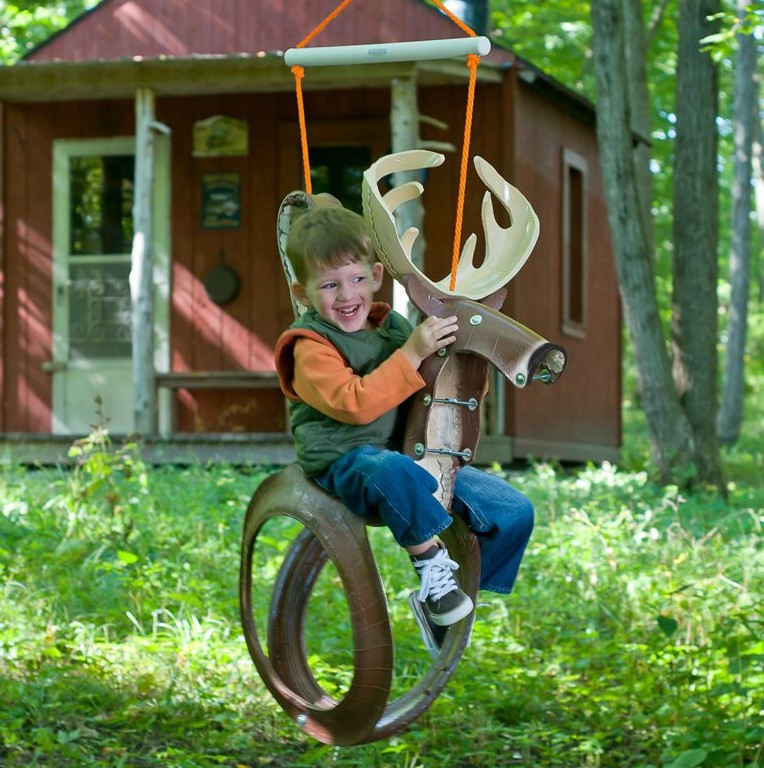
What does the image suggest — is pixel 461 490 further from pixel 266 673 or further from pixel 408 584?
pixel 408 584

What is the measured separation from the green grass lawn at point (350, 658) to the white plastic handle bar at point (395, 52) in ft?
8.88

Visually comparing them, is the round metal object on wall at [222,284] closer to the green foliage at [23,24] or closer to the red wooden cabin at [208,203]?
the red wooden cabin at [208,203]

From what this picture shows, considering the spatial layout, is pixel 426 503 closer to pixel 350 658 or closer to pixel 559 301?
pixel 350 658

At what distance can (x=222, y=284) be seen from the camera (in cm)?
1423

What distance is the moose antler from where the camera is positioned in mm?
3965

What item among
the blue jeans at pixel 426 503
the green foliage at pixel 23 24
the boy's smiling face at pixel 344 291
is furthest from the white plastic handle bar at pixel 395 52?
the green foliage at pixel 23 24

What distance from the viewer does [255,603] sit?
8.38m

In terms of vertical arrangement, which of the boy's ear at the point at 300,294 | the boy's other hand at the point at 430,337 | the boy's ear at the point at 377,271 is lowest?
the boy's other hand at the point at 430,337

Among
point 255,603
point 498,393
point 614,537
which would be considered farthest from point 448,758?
point 498,393

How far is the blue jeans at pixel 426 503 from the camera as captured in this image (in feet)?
13.1

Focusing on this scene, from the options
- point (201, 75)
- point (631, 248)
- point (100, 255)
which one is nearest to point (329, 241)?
point (631, 248)

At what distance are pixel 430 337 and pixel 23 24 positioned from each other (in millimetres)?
19293

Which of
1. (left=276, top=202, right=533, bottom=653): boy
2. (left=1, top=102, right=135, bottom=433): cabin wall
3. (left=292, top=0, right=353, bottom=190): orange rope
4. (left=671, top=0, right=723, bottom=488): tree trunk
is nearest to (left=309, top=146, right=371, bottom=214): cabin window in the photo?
(left=1, top=102, right=135, bottom=433): cabin wall

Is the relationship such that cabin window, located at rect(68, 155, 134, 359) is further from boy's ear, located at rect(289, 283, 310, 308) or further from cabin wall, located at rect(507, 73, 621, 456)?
boy's ear, located at rect(289, 283, 310, 308)
